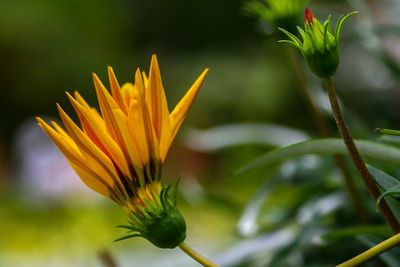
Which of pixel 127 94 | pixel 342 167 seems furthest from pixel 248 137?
pixel 127 94

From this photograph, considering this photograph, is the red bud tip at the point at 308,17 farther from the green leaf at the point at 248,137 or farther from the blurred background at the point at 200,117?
the green leaf at the point at 248,137

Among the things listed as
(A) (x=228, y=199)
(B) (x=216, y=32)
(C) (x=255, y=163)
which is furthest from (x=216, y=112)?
(C) (x=255, y=163)

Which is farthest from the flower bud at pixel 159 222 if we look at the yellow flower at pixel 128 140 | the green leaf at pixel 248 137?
the green leaf at pixel 248 137

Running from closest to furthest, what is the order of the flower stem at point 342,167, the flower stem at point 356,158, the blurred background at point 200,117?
the flower stem at point 356,158 < the flower stem at point 342,167 < the blurred background at point 200,117

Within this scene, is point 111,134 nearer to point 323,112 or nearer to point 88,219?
point 323,112

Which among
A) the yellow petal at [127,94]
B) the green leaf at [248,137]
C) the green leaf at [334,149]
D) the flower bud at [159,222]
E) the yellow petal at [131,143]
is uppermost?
the green leaf at [248,137]

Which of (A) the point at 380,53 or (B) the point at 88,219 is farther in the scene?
(B) the point at 88,219
